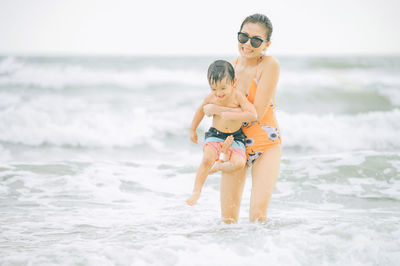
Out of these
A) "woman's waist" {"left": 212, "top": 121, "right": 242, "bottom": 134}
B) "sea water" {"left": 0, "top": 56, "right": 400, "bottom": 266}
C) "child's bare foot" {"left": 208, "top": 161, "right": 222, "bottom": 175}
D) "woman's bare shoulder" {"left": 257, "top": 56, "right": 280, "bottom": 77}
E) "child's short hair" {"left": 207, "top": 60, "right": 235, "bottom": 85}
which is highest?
"woman's bare shoulder" {"left": 257, "top": 56, "right": 280, "bottom": 77}

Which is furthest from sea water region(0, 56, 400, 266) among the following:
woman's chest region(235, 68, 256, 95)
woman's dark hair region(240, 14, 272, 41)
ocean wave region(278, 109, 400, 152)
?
woman's dark hair region(240, 14, 272, 41)

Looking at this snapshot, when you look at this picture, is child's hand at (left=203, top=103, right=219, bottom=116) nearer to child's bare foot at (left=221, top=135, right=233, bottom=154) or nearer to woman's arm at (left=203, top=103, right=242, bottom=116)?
woman's arm at (left=203, top=103, right=242, bottom=116)

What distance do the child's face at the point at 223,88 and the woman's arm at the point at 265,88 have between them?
0.25 meters

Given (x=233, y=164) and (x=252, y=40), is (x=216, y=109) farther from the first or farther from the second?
(x=252, y=40)

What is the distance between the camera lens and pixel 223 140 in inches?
150

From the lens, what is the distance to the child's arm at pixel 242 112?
364 cm

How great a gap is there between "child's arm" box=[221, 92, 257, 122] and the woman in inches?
1.6

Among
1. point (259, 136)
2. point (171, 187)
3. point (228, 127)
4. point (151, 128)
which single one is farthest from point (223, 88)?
point (151, 128)

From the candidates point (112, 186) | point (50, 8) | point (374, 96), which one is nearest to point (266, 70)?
point (112, 186)

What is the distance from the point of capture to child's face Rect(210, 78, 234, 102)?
354cm

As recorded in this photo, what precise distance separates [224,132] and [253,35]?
2.78 ft

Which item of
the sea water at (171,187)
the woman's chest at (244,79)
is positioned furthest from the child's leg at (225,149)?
the sea water at (171,187)

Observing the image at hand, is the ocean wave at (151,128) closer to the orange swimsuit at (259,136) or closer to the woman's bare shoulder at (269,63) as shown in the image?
the orange swimsuit at (259,136)

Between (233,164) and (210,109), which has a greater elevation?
(210,109)
